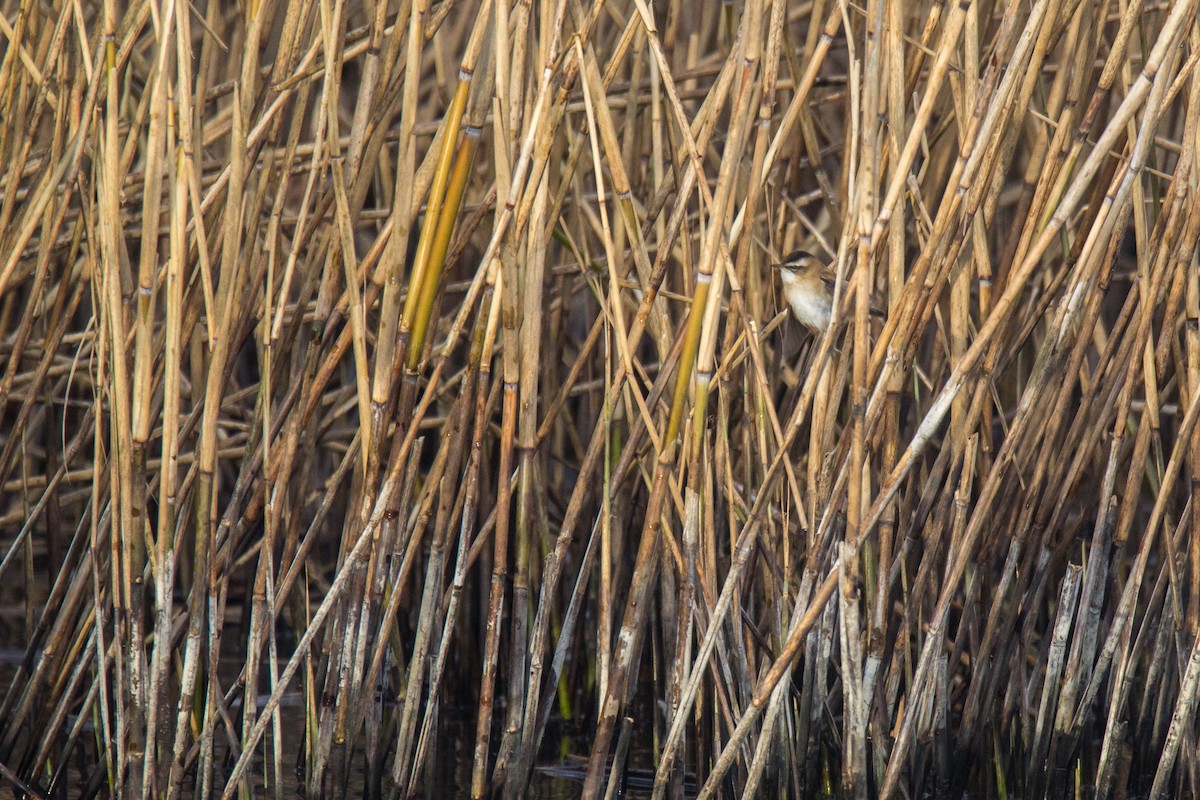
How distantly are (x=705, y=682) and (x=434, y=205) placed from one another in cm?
124

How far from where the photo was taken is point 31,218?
2688 mm

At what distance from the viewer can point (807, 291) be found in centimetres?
314

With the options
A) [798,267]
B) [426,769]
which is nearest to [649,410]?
[798,267]

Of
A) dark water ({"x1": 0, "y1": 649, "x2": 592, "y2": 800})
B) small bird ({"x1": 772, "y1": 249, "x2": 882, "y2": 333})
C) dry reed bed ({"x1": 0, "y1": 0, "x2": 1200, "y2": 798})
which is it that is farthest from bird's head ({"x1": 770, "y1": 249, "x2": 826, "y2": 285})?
dark water ({"x1": 0, "y1": 649, "x2": 592, "y2": 800})

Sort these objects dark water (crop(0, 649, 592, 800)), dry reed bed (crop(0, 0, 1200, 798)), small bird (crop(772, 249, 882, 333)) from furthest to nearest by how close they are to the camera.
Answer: small bird (crop(772, 249, 882, 333)) < dark water (crop(0, 649, 592, 800)) < dry reed bed (crop(0, 0, 1200, 798))

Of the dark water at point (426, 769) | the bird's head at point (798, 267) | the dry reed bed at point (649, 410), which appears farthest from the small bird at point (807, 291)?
the dark water at point (426, 769)

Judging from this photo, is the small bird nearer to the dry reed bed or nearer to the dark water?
the dry reed bed

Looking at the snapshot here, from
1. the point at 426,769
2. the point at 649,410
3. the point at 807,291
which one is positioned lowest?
the point at 426,769

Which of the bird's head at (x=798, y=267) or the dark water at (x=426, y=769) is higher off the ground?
the bird's head at (x=798, y=267)

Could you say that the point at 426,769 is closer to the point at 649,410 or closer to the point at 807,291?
the point at 649,410

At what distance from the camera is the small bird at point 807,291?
310 cm

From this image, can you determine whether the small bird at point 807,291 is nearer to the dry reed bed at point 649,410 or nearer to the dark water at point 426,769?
the dry reed bed at point 649,410

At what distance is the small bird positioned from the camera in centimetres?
310

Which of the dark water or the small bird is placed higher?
the small bird
